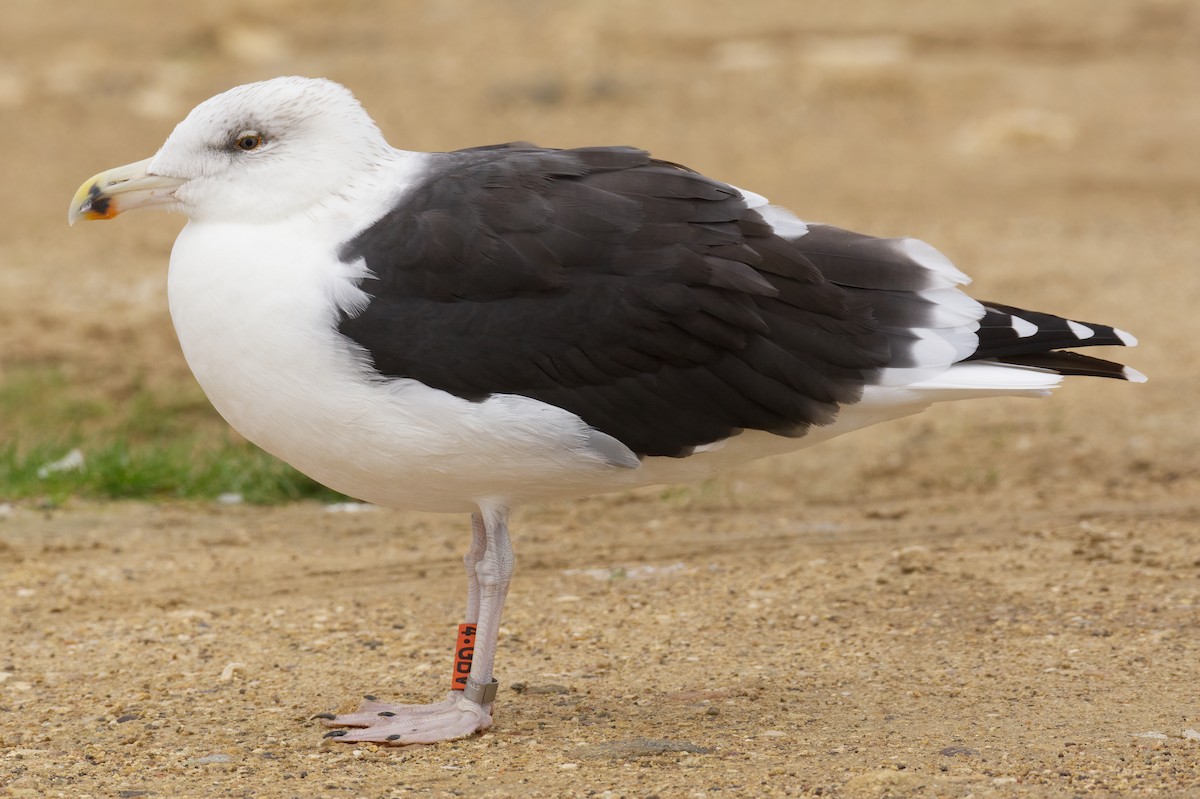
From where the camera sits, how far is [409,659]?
18.5 feet

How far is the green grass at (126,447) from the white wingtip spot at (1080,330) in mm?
4173

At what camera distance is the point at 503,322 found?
178 inches

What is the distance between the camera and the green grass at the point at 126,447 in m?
7.70

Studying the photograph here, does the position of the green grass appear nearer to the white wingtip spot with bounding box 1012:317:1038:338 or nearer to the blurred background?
the blurred background

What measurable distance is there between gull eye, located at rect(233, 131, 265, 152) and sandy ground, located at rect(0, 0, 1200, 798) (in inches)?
70.4

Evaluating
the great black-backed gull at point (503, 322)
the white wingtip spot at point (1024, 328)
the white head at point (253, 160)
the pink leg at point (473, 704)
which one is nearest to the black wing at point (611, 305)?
the great black-backed gull at point (503, 322)

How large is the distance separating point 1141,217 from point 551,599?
896 centimetres

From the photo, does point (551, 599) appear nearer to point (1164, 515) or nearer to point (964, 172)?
point (1164, 515)

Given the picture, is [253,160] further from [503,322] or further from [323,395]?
[503,322]

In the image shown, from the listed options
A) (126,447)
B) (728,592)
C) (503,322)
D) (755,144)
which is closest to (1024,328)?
(503,322)

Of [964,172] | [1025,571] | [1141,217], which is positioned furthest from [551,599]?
[964,172]

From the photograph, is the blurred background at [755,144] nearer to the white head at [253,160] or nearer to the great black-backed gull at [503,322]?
the great black-backed gull at [503,322]

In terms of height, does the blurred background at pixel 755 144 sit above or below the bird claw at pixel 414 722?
above

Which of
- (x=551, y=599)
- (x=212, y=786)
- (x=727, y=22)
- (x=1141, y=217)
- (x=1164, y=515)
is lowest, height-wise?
(x=212, y=786)
